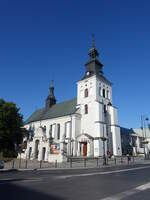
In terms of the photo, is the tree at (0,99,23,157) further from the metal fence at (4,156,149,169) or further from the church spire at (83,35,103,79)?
the church spire at (83,35,103,79)

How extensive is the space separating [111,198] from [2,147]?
38635 mm

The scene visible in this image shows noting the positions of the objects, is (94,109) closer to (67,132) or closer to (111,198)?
(67,132)

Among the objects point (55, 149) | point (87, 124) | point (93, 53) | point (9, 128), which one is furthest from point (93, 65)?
point (9, 128)

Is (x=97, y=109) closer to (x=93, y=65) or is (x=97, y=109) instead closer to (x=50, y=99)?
(x=93, y=65)

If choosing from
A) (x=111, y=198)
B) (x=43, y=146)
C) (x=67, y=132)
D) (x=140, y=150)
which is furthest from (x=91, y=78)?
(x=111, y=198)

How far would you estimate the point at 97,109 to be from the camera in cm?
3712

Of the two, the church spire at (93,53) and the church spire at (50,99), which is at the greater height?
the church spire at (93,53)

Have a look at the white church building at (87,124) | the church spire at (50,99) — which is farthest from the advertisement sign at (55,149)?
the church spire at (50,99)

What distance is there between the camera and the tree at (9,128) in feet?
124

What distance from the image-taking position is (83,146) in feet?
121

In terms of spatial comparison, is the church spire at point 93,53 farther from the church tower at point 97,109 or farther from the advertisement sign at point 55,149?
the advertisement sign at point 55,149

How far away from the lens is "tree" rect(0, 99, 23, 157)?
124ft

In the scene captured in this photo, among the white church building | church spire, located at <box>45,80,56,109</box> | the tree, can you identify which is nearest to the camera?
the white church building

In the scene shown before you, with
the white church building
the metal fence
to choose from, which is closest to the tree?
the white church building
